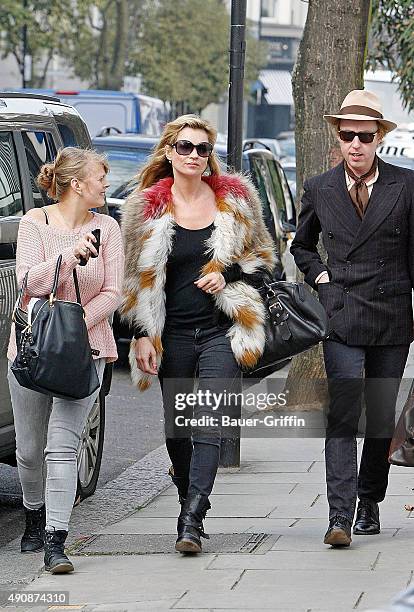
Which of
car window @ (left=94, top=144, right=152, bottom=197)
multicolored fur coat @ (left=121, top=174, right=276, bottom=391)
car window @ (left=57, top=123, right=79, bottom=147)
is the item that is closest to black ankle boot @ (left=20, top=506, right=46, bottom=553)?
multicolored fur coat @ (left=121, top=174, right=276, bottom=391)

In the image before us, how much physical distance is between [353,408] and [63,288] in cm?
135

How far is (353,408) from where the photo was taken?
247 inches

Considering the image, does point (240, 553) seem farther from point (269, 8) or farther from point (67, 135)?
point (269, 8)

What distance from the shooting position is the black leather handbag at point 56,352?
574cm

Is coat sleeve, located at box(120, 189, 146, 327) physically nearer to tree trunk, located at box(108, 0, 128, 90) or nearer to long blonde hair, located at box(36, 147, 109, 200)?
long blonde hair, located at box(36, 147, 109, 200)

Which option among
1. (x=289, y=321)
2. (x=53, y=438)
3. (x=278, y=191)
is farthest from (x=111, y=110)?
(x=53, y=438)

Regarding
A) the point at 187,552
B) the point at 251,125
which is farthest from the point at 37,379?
the point at 251,125

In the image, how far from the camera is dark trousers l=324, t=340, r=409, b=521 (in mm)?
6219

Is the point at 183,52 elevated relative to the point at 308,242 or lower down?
lower down

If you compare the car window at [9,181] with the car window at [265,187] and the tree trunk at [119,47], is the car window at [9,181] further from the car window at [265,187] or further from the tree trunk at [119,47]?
the tree trunk at [119,47]

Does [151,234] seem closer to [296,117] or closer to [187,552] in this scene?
[187,552]

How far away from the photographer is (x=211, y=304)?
620 centimetres

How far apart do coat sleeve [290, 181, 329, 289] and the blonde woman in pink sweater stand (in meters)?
0.86

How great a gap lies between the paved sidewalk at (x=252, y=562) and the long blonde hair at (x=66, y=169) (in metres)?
1.58
